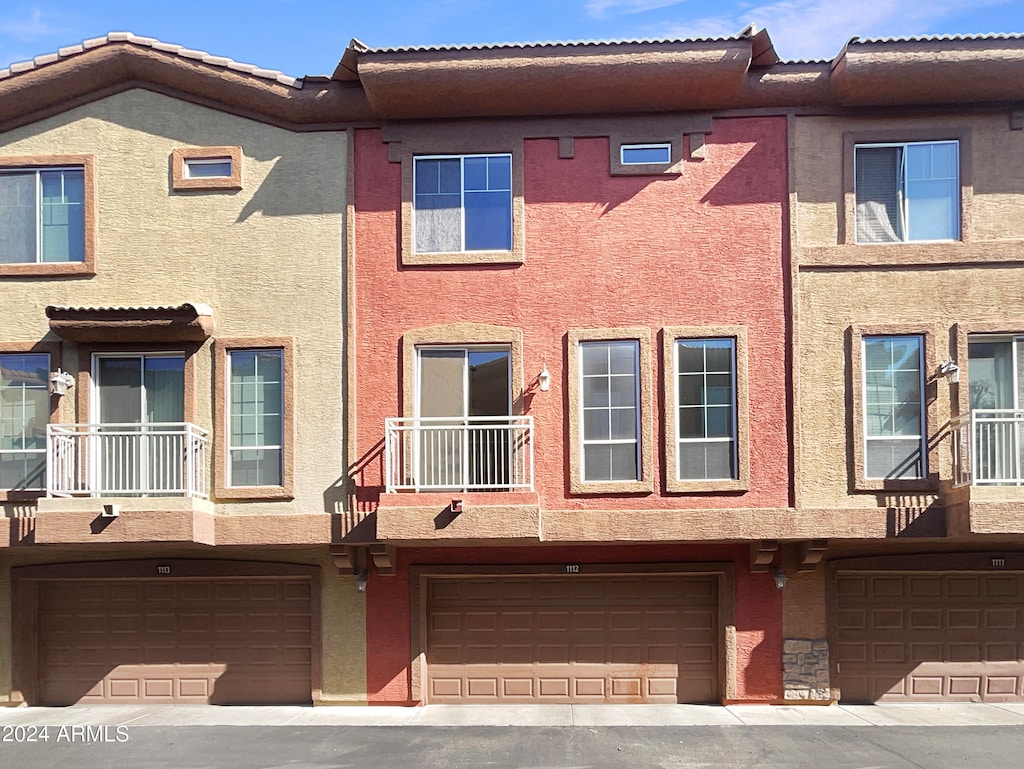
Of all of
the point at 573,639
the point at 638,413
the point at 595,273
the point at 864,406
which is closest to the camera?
the point at 864,406

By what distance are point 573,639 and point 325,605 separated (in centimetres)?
359

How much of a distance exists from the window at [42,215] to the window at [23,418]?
1.54 metres

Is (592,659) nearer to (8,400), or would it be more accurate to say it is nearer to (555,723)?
(555,723)

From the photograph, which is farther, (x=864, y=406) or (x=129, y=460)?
(x=129, y=460)

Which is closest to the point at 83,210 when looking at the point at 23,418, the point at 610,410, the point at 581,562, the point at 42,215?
the point at 42,215

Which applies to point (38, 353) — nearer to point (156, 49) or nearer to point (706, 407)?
point (156, 49)

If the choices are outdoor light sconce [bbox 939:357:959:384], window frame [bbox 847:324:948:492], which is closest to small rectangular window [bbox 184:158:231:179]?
window frame [bbox 847:324:948:492]

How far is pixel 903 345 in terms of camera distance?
40.3 ft

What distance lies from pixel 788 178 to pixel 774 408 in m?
3.27

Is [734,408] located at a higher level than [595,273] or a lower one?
lower

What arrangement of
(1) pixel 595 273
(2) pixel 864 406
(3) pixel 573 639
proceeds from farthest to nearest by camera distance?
(3) pixel 573 639
(1) pixel 595 273
(2) pixel 864 406

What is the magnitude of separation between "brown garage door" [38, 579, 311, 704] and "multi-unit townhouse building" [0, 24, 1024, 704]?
0.15 feet

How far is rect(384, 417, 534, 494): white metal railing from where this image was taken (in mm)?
12094

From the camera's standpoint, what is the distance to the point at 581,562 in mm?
12594
